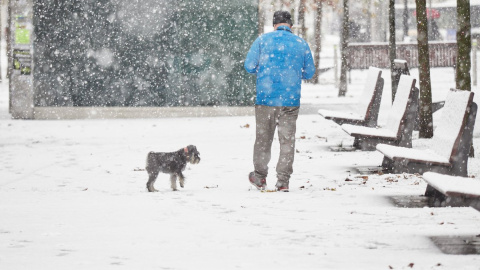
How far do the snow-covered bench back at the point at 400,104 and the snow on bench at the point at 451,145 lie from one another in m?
1.65

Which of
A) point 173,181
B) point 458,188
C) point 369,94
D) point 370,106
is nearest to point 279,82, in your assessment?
point 173,181

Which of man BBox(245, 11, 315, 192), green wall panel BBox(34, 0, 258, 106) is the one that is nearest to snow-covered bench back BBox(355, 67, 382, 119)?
A: man BBox(245, 11, 315, 192)

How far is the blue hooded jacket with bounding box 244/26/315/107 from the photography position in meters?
8.87

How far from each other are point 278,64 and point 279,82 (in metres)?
0.19

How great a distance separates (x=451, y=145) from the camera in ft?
27.1

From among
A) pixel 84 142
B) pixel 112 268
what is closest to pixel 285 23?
pixel 112 268

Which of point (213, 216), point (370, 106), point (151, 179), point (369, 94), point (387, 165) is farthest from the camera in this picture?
point (369, 94)

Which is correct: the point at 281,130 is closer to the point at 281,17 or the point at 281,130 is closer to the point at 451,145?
the point at 281,17

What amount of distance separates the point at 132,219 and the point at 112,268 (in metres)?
1.78

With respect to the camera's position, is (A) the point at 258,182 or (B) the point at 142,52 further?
(B) the point at 142,52

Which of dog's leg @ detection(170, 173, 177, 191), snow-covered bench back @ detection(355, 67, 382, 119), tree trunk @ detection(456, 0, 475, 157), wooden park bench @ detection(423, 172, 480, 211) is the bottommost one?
dog's leg @ detection(170, 173, 177, 191)

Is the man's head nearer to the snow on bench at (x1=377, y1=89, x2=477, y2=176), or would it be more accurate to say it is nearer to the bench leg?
the snow on bench at (x1=377, y1=89, x2=477, y2=176)

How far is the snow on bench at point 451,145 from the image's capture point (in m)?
7.95

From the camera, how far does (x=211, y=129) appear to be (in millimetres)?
16312
